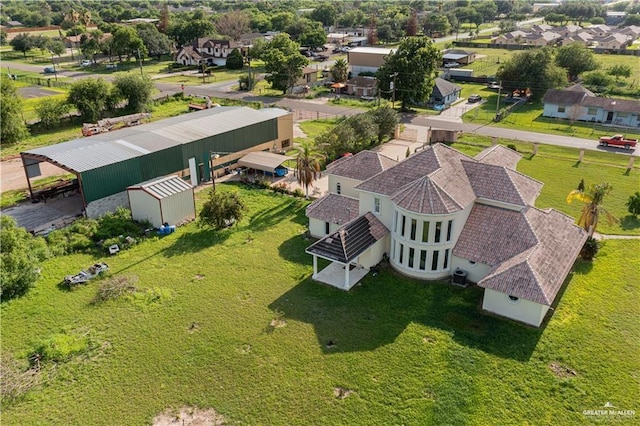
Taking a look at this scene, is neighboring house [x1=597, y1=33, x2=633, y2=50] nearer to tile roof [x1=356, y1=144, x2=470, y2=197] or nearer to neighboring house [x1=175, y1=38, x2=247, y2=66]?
neighboring house [x1=175, y1=38, x2=247, y2=66]

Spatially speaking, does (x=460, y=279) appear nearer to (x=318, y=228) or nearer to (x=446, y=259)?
(x=446, y=259)

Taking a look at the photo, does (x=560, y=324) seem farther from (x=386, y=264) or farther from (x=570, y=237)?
(x=386, y=264)

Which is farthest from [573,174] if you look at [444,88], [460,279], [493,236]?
[444,88]

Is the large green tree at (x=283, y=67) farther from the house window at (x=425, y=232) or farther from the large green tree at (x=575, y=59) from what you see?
the house window at (x=425, y=232)

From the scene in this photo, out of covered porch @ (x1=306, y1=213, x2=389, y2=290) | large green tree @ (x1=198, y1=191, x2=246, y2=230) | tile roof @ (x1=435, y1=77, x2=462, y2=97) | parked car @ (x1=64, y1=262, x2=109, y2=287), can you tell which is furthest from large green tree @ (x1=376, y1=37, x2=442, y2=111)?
parked car @ (x1=64, y1=262, x2=109, y2=287)

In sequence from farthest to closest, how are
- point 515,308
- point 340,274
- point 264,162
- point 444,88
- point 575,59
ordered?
point 575,59 → point 444,88 → point 264,162 → point 340,274 → point 515,308
